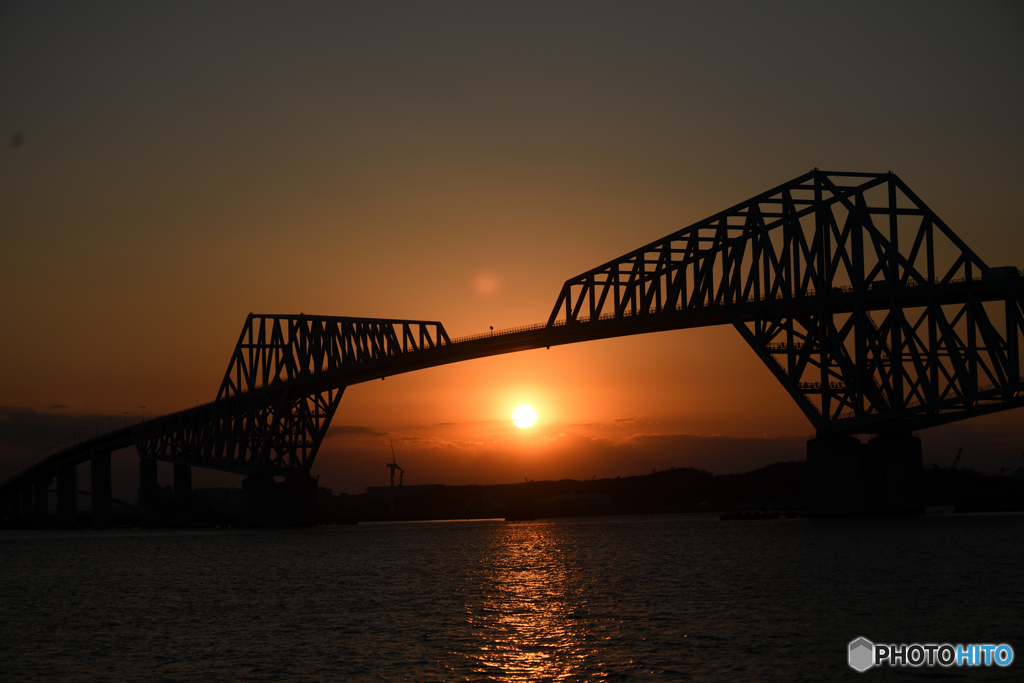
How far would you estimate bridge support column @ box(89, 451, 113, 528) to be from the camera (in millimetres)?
173625

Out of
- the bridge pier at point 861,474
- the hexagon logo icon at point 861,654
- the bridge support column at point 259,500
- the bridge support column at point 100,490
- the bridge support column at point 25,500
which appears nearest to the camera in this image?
the hexagon logo icon at point 861,654

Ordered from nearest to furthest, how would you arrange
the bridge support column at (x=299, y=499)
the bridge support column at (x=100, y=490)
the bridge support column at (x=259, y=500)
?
the bridge support column at (x=259, y=500), the bridge support column at (x=299, y=499), the bridge support column at (x=100, y=490)

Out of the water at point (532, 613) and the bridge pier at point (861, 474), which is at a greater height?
the bridge pier at point (861, 474)

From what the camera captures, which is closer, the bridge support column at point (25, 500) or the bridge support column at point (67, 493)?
the bridge support column at point (67, 493)

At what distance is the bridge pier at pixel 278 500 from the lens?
130875 mm

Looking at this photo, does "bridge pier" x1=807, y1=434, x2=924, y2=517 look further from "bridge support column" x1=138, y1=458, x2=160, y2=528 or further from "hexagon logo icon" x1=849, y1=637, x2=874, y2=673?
"bridge support column" x1=138, y1=458, x2=160, y2=528

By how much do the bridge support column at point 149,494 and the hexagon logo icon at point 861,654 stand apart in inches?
5683

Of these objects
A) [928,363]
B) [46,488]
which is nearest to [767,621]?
[928,363]

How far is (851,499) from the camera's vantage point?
8381 cm

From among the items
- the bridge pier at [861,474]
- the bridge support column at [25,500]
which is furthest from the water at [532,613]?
the bridge support column at [25,500]

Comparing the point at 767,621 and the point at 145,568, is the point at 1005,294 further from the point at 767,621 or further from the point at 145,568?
the point at 145,568

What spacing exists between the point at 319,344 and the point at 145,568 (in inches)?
2827

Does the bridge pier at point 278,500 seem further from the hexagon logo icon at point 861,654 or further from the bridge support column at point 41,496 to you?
the hexagon logo icon at point 861,654

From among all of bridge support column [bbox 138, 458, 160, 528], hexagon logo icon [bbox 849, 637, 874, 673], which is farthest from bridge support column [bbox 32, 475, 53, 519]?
hexagon logo icon [bbox 849, 637, 874, 673]
